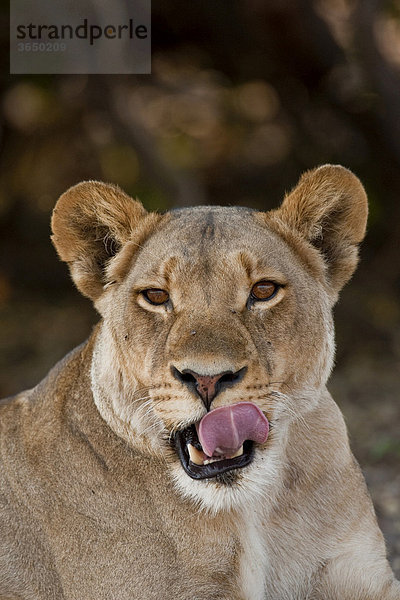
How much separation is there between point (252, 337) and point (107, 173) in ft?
25.3

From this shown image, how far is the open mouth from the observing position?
3289 millimetres

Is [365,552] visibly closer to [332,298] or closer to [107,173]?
[332,298]

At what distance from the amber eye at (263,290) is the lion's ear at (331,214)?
454 mm

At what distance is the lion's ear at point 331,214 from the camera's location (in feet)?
12.9

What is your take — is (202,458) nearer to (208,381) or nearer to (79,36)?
(208,381)

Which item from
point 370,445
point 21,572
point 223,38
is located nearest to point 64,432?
point 21,572

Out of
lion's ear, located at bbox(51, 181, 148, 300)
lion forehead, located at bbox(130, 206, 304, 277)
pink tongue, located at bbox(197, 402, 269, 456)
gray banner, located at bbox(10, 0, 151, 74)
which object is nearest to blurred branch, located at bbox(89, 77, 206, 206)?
gray banner, located at bbox(10, 0, 151, 74)

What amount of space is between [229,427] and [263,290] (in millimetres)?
634

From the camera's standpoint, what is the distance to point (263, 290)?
356 centimetres

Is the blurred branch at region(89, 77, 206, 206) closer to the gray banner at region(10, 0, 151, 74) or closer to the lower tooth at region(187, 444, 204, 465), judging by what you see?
the gray banner at region(10, 0, 151, 74)

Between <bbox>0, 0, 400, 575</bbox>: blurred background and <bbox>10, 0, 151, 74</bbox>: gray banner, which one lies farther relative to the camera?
<bbox>0, 0, 400, 575</bbox>: blurred background

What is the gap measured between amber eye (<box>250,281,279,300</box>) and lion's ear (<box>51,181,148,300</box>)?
68 cm

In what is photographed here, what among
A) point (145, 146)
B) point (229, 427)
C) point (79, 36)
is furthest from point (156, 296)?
point (145, 146)

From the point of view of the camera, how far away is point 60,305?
423 inches
